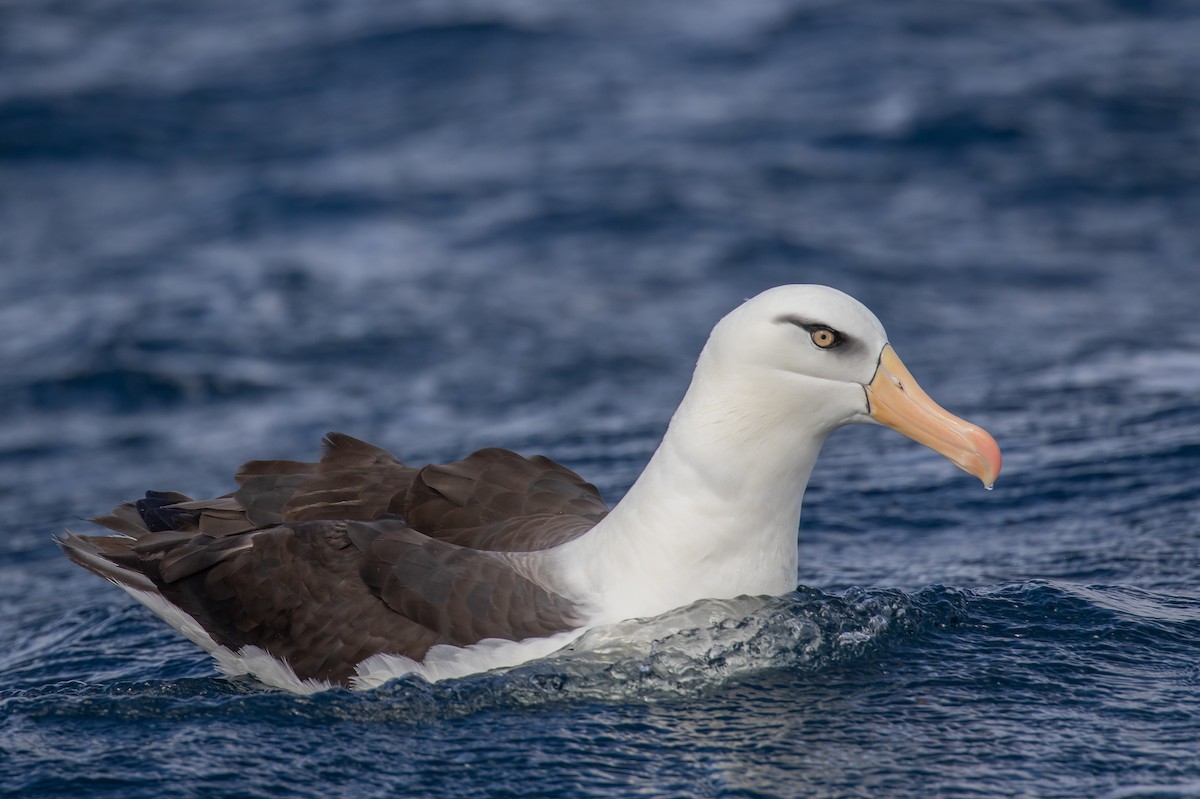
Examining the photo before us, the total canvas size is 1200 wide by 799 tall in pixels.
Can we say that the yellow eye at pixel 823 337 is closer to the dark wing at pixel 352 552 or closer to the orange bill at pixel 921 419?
the orange bill at pixel 921 419

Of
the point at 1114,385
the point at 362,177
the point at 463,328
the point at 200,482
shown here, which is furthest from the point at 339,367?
the point at 1114,385

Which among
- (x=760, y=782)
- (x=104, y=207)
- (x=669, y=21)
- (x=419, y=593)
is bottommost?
(x=760, y=782)

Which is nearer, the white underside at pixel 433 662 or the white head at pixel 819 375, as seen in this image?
the white head at pixel 819 375

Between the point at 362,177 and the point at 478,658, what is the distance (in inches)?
434

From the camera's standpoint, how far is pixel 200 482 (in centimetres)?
1084

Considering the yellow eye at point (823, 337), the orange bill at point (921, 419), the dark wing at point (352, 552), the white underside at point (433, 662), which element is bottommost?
the white underside at point (433, 662)

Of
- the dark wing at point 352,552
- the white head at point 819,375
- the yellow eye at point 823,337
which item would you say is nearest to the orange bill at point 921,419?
the white head at point 819,375

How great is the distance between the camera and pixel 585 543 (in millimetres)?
6258

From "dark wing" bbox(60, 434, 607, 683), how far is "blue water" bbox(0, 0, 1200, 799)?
0.25 m

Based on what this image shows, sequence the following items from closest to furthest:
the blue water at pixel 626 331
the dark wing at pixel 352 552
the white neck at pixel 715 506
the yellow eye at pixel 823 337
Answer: the blue water at pixel 626 331, the yellow eye at pixel 823 337, the white neck at pixel 715 506, the dark wing at pixel 352 552

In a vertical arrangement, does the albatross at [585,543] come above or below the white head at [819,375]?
below

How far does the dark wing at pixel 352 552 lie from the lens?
6.07 meters

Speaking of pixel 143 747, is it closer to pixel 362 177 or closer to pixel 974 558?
pixel 974 558

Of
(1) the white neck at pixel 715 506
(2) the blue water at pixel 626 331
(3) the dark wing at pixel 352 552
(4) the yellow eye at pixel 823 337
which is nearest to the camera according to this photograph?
(2) the blue water at pixel 626 331
